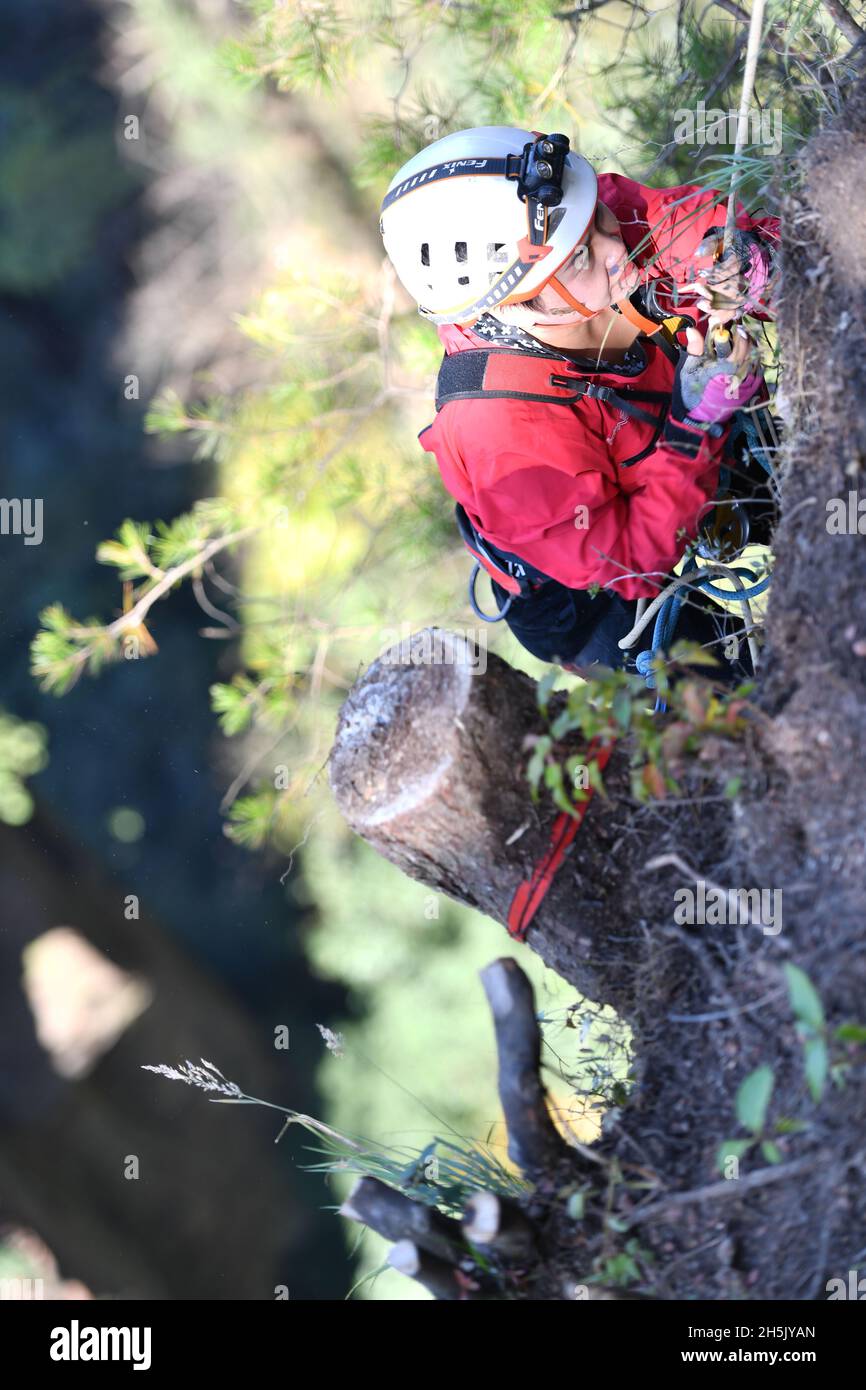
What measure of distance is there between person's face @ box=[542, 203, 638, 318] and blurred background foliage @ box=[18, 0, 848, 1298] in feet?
0.60

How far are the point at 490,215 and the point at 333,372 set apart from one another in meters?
1.49

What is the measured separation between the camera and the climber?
1.62m

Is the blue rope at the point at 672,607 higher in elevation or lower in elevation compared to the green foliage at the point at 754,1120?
higher

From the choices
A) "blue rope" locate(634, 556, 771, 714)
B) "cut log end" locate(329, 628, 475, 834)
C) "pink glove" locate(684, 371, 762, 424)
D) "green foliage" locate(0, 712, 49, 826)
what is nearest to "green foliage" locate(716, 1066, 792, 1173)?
"cut log end" locate(329, 628, 475, 834)

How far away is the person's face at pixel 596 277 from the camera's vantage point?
1.69m

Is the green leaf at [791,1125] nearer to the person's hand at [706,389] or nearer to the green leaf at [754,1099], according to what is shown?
the green leaf at [754,1099]

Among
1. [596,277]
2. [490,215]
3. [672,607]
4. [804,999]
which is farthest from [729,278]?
[804,999]

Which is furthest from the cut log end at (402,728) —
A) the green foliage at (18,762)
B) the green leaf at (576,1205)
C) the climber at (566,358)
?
the green foliage at (18,762)

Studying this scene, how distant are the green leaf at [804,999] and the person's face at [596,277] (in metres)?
1.09

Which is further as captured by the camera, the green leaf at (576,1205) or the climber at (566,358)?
the climber at (566,358)

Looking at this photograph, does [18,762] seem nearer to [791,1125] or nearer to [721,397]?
[721,397]

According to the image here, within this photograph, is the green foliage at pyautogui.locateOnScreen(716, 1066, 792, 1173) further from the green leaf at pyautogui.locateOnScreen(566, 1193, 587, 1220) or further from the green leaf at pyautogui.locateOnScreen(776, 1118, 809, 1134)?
the green leaf at pyautogui.locateOnScreen(566, 1193, 587, 1220)

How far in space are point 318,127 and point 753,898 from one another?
3.98 metres
